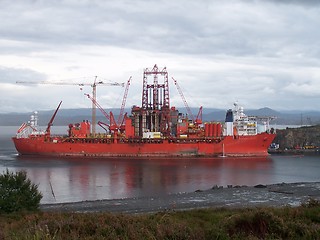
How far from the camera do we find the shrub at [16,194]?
1170 centimetres

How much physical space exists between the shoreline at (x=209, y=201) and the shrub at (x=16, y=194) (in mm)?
2540

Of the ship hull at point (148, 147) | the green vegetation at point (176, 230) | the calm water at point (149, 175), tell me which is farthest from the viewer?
the ship hull at point (148, 147)

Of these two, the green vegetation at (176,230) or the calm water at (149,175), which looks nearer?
the green vegetation at (176,230)

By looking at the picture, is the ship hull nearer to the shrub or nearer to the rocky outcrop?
the rocky outcrop

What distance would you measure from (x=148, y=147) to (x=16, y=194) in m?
31.1

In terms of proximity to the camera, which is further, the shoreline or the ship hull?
the ship hull

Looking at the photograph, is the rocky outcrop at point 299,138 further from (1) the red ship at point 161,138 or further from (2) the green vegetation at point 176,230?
(2) the green vegetation at point 176,230

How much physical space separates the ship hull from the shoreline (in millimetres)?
20693

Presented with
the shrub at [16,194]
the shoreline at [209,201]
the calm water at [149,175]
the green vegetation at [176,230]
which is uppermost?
the green vegetation at [176,230]

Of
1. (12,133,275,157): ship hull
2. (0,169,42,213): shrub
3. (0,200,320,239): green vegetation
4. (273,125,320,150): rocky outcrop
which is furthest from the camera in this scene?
(273,125,320,150): rocky outcrop

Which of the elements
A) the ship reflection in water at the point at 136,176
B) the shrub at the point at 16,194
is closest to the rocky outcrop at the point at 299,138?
the ship reflection in water at the point at 136,176

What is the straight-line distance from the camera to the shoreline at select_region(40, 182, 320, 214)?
1550cm

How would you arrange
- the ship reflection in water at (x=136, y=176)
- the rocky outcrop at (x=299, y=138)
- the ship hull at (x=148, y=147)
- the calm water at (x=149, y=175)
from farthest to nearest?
the rocky outcrop at (x=299, y=138)
the ship hull at (x=148, y=147)
the calm water at (x=149, y=175)
the ship reflection in water at (x=136, y=176)

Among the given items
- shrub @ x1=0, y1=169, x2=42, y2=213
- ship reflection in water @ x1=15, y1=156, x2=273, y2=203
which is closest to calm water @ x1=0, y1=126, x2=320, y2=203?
ship reflection in water @ x1=15, y1=156, x2=273, y2=203
